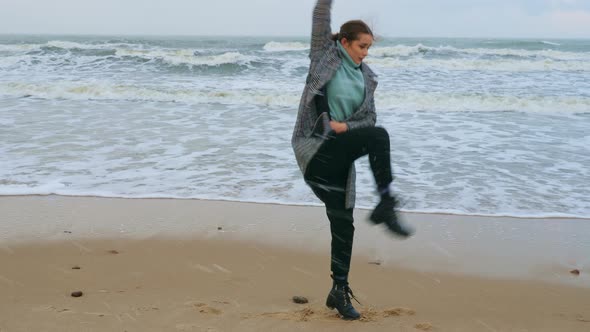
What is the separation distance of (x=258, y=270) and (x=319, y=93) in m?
1.71

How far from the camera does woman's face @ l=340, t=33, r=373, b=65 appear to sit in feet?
8.57

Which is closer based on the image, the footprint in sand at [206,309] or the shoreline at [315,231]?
the footprint in sand at [206,309]

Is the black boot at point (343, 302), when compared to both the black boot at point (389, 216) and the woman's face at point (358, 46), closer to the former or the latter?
the black boot at point (389, 216)

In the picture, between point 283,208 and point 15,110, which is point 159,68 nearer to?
point 15,110

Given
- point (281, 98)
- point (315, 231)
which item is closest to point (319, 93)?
point (315, 231)

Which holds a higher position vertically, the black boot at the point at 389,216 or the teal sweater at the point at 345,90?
the teal sweater at the point at 345,90

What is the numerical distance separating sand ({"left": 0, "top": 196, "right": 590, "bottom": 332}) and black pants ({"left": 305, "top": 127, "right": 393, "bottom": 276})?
522 millimetres

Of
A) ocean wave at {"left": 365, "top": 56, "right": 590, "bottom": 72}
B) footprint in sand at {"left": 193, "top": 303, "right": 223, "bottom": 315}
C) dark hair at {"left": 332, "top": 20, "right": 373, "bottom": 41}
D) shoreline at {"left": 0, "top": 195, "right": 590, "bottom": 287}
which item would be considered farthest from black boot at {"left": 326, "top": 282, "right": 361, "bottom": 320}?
ocean wave at {"left": 365, "top": 56, "right": 590, "bottom": 72}

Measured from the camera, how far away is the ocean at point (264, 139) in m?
6.02

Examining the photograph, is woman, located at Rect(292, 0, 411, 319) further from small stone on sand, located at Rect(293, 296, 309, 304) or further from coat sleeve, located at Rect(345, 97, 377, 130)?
small stone on sand, located at Rect(293, 296, 309, 304)

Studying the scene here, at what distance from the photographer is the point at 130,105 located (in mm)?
12914

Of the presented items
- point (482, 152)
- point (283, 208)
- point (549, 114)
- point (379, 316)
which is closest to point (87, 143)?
point (283, 208)

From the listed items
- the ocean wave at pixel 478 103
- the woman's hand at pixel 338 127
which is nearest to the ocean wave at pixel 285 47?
the ocean wave at pixel 478 103

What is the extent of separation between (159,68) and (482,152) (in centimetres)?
1619
